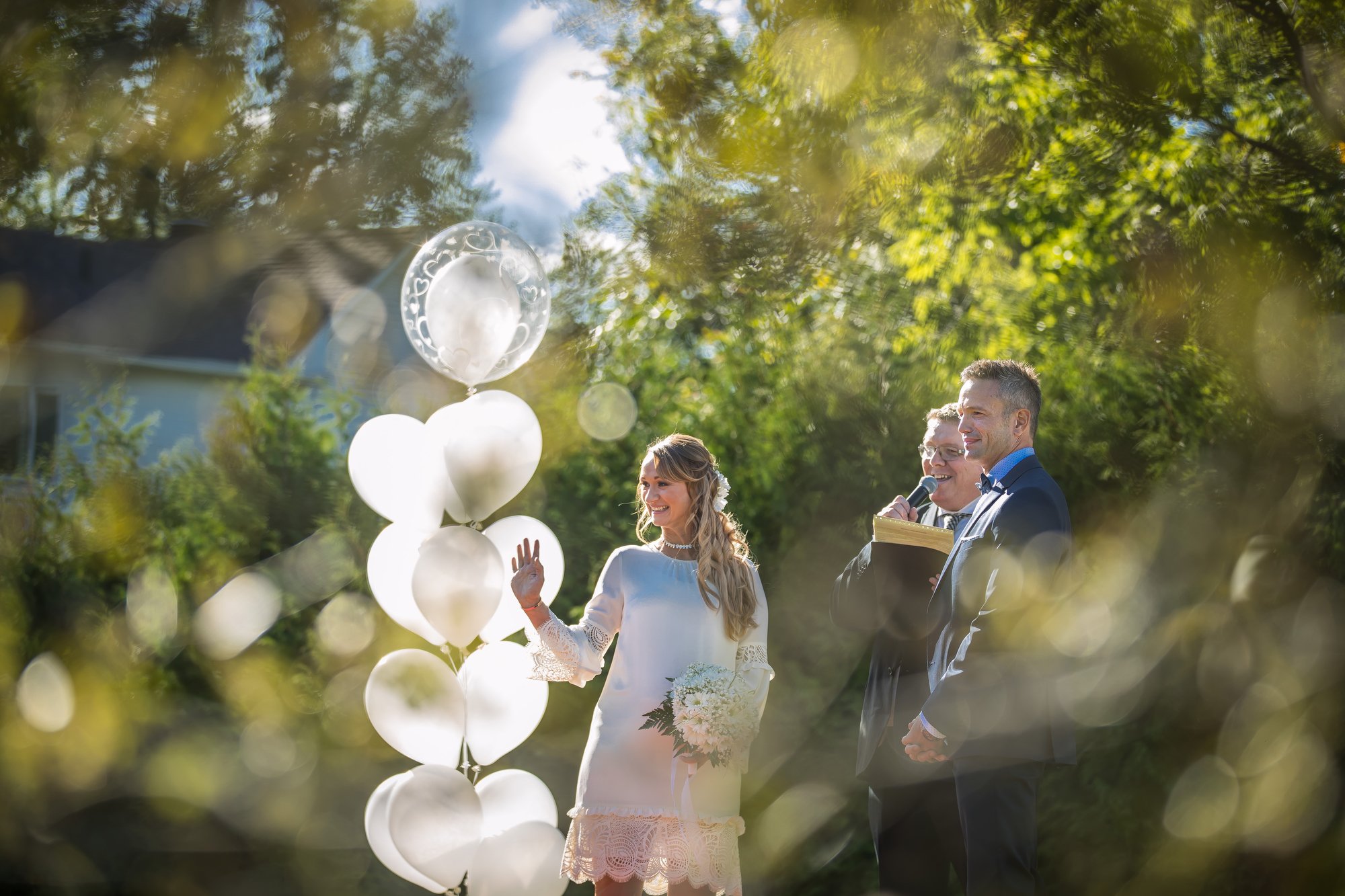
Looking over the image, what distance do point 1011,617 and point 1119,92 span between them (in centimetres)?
157

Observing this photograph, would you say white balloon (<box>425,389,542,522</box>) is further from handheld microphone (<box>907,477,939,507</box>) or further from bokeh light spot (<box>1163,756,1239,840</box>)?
bokeh light spot (<box>1163,756,1239,840</box>)

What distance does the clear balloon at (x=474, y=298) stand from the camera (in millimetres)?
3115

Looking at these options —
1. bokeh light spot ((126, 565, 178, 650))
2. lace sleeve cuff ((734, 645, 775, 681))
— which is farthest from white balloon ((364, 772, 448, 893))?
bokeh light spot ((126, 565, 178, 650))

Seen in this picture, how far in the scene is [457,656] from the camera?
3752mm

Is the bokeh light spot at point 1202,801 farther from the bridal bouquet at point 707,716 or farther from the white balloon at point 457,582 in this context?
the white balloon at point 457,582

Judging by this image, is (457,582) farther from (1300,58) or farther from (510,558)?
(1300,58)

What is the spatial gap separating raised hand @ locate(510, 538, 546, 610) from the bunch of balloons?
414 millimetres

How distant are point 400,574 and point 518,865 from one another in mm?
930

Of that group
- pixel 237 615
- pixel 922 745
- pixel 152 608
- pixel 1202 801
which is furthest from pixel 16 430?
pixel 1202 801

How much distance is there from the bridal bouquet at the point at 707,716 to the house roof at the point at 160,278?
183 cm

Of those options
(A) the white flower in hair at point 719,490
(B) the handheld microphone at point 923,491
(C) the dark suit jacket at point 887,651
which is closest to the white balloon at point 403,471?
(A) the white flower in hair at point 719,490

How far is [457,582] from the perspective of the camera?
2904 mm

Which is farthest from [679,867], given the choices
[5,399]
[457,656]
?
[5,399]

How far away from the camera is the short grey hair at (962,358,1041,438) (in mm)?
2594
